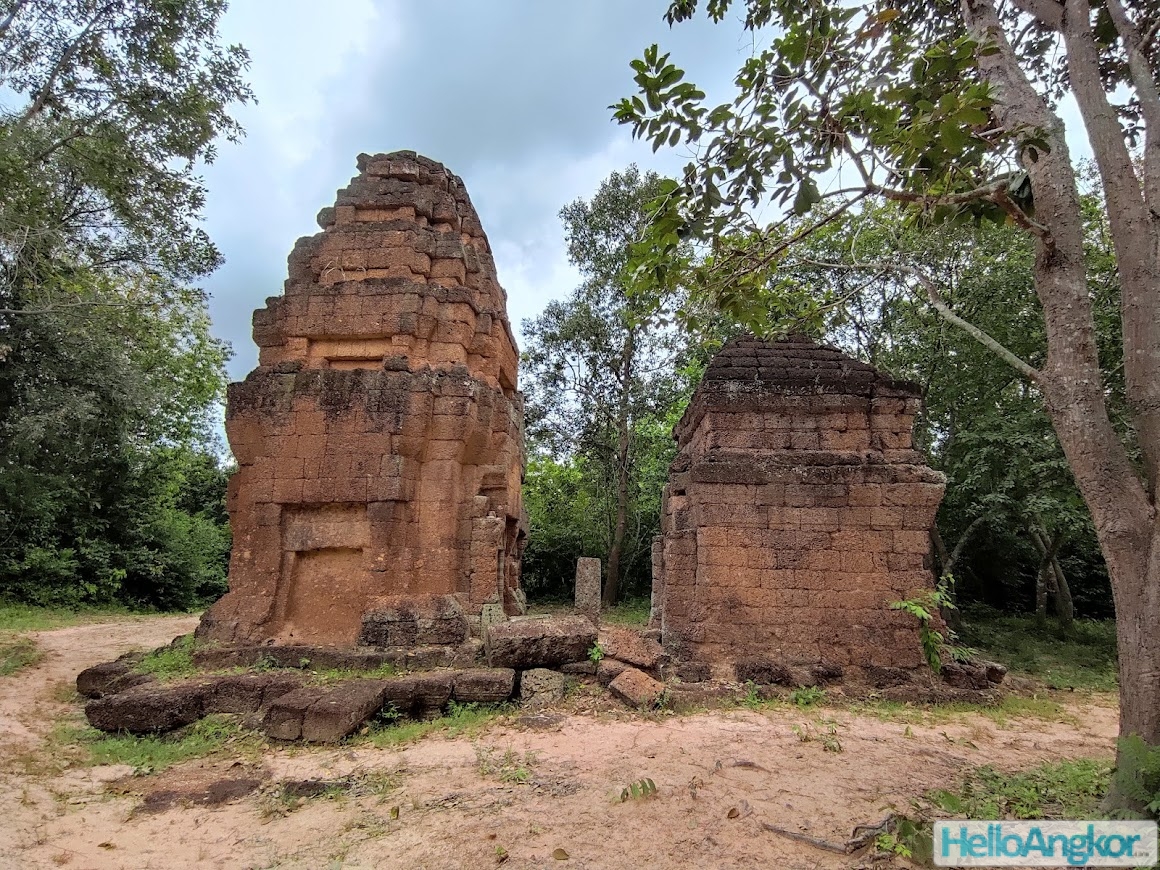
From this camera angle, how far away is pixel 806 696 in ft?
21.3

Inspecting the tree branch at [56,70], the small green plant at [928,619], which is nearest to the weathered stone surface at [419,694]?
the small green plant at [928,619]

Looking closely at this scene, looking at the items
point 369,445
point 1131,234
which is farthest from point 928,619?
point 369,445

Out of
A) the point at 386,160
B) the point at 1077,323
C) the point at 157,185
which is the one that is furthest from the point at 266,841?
the point at 157,185

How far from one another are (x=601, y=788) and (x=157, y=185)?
542 inches

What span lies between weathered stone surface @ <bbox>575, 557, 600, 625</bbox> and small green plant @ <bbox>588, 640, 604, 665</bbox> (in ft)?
13.2

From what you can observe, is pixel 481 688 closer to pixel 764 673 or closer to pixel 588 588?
pixel 764 673

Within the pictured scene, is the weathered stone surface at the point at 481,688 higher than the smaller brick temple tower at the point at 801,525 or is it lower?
lower

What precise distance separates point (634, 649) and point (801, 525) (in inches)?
→ 89.5

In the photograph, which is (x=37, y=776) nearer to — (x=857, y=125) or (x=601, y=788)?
(x=601, y=788)

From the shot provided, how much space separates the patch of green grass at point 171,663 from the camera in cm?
678

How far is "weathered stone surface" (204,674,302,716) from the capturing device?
6.12m

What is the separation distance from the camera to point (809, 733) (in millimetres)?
5461

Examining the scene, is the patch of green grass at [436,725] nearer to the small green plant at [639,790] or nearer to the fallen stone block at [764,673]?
the small green plant at [639,790]

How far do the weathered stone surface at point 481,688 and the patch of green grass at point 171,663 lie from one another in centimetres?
287
